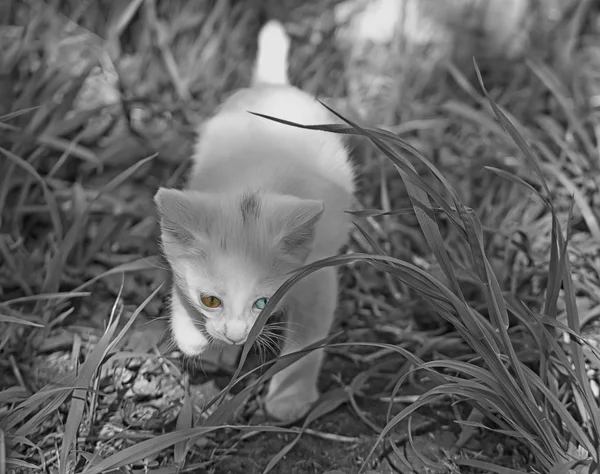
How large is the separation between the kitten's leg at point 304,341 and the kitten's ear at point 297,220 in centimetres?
24

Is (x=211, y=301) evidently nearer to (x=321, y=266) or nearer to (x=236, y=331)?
(x=236, y=331)

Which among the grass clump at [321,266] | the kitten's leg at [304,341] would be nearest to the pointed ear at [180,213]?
the grass clump at [321,266]

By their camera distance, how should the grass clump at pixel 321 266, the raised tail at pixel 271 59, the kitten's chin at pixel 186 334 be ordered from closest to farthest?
the grass clump at pixel 321 266, the kitten's chin at pixel 186 334, the raised tail at pixel 271 59

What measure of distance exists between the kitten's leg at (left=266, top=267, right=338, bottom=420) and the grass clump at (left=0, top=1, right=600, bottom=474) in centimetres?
7

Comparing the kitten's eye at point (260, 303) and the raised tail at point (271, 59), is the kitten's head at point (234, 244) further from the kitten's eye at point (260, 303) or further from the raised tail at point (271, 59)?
the raised tail at point (271, 59)

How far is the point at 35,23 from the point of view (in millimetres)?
2932

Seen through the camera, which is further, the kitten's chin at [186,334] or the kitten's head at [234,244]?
the kitten's chin at [186,334]

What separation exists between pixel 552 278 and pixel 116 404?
118cm

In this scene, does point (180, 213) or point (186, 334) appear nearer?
point (180, 213)

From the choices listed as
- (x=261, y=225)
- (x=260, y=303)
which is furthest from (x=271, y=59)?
(x=260, y=303)

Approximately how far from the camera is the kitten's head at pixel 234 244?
1627mm

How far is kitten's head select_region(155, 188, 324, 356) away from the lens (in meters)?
1.63

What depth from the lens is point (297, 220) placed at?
1.63 metres

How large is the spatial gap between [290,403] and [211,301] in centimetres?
45
